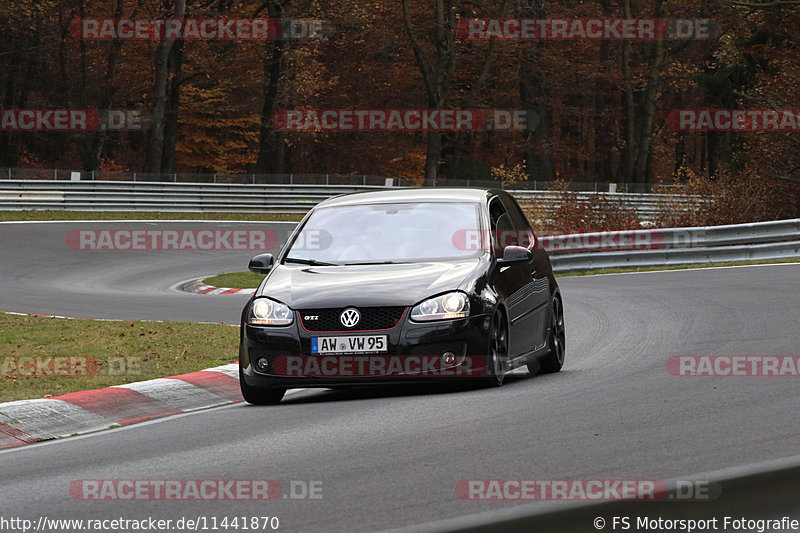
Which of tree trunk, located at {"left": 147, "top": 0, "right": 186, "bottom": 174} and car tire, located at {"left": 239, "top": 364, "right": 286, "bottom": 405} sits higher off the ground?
tree trunk, located at {"left": 147, "top": 0, "right": 186, "bottom": 174}

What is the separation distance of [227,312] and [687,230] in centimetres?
895

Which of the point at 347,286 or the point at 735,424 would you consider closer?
the point at 735,424

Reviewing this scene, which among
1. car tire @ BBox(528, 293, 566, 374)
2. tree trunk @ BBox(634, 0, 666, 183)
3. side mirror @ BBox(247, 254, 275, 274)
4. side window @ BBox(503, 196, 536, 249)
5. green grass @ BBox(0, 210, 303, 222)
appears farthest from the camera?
tree trunk @ BBox(634, 0, 666, 183)

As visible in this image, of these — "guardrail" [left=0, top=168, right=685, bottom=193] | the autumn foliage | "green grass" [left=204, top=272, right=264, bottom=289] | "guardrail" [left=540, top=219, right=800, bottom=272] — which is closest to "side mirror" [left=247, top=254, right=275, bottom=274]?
"guardrail" [left=540, top=219, right=800, bottom=272]

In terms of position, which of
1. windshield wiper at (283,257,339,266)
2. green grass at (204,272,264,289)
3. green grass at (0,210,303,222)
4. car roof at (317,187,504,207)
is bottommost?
green grass at (204,272,264,289)

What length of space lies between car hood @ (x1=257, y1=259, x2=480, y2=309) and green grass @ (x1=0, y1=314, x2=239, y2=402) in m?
2.01

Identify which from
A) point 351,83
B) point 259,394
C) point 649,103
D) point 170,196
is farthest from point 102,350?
point 351,83

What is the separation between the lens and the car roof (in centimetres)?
1110

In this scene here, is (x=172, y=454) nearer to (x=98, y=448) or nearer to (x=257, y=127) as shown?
(x=98, y=448)

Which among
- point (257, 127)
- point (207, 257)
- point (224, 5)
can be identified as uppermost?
point (224, 5)

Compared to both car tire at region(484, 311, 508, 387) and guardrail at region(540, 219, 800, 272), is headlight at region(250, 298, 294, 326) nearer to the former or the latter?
car tire at region(484, 311, 508, 387)

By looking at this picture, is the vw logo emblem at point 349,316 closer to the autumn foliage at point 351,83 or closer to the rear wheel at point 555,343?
the rear wheel at point 555,343

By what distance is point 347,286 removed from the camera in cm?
962

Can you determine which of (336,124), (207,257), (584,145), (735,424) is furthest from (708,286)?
(584,145)
